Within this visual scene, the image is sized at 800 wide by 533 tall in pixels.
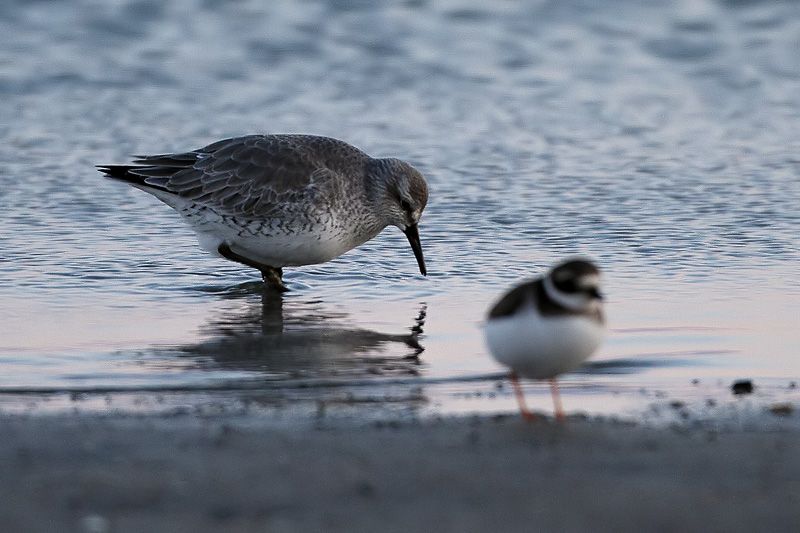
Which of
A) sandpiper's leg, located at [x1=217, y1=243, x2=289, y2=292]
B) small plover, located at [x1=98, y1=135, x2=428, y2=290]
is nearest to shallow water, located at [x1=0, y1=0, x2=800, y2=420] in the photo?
sandpiper's leg, located at [x1=217, y1=243, x2=289, y2=292]

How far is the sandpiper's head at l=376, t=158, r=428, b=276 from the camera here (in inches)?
389

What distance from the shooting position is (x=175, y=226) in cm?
1119

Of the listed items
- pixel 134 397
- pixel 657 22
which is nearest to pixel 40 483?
pixel 134 397

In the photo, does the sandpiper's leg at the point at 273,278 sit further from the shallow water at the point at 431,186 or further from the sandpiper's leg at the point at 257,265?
the shallow water at the point at 431,186

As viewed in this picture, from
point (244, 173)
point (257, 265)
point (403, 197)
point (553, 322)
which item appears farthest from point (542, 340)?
point (244, 173)

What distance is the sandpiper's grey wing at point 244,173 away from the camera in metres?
9.83

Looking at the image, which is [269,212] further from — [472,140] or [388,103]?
[388,103]

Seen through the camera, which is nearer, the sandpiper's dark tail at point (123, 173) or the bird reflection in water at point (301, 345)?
the bird reflection in water at point (301, 345)

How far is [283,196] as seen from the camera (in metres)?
9.77

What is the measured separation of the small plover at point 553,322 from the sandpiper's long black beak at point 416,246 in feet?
12.0

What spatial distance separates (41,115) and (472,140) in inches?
170

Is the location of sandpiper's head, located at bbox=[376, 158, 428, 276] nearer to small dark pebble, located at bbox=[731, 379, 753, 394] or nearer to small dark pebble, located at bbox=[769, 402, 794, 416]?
small dark pebble, located at bbox=[731, 379, 753, 394]

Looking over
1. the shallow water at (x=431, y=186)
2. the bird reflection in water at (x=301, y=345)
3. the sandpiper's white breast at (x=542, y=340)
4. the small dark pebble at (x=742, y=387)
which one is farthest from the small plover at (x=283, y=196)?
the sandpiper's white breast at (x=542, y=340)

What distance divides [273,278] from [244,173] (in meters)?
0.80
